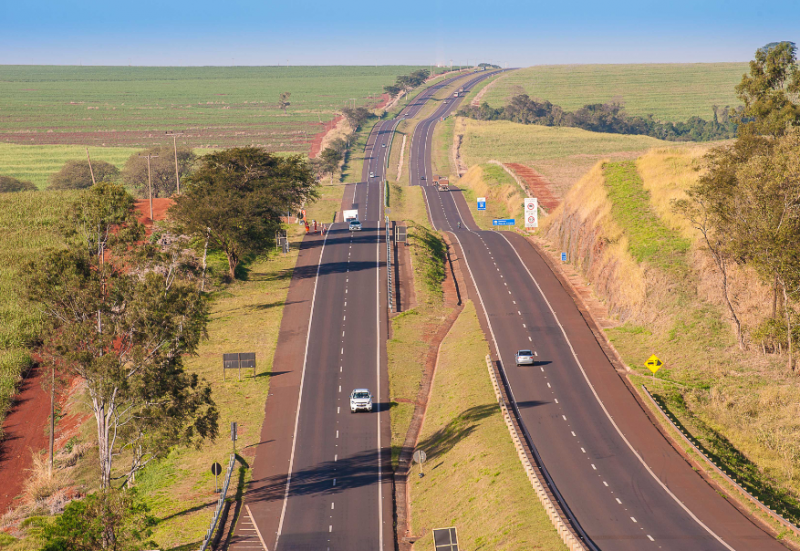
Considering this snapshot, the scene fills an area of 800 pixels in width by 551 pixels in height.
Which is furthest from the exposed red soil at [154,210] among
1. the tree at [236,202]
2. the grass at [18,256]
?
the tree at [236,202]

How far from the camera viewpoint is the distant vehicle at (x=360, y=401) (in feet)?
194

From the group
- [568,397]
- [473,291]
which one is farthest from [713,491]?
[473,291]

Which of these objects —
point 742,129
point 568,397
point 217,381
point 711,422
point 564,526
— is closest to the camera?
point 564,526

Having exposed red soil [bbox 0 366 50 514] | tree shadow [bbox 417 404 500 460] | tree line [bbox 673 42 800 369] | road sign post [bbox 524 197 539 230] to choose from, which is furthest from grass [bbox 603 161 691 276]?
exposed red soil [bbox 0 366 50 514]

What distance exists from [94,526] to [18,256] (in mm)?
72803

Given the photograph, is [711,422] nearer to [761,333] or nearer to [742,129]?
[761,333]

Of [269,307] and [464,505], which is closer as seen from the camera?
[464,505]

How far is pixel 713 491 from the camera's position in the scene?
1697 inches

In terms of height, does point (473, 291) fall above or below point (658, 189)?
below

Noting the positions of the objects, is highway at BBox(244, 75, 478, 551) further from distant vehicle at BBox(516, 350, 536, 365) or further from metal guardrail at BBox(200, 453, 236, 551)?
distant vehicle at BBox(516, 350, 536, 365)

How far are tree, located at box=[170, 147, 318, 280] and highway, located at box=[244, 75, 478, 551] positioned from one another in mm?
9062

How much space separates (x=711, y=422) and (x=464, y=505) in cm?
2071

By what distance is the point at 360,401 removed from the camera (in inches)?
2325

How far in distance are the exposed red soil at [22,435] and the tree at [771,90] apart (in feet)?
Answer: 243
